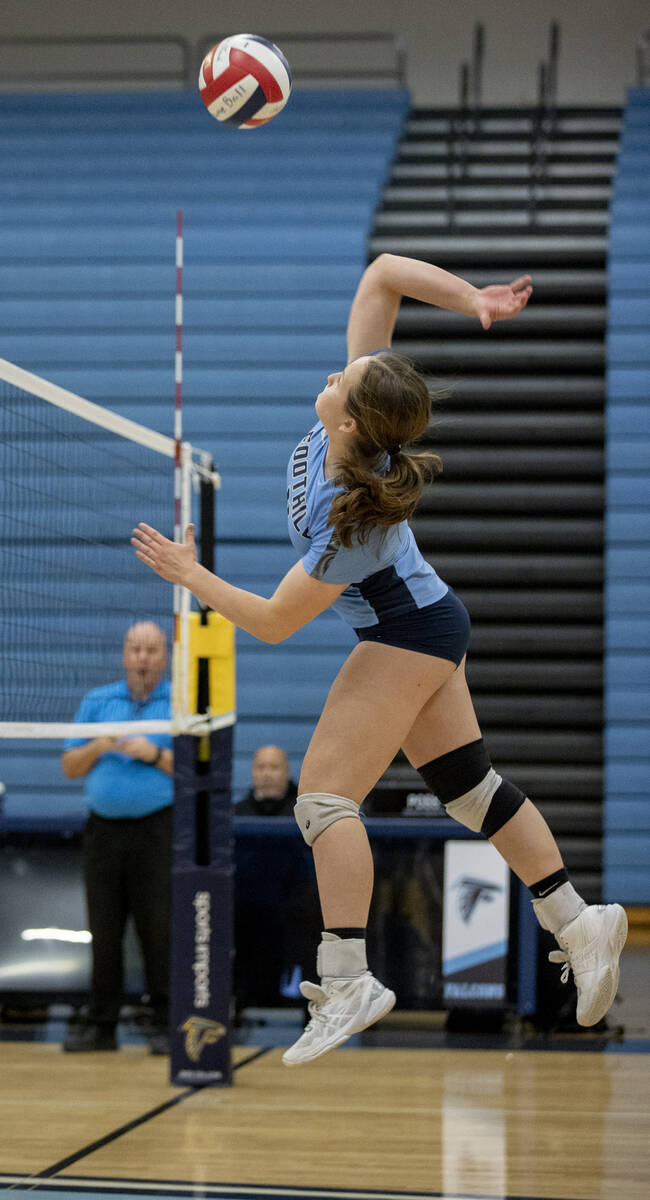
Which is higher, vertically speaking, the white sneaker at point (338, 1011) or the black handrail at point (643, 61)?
the black handrail at point (643, 61)

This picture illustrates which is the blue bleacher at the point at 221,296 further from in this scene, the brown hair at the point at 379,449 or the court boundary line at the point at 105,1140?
the brown hair at the point at 379,449

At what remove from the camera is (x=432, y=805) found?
662cm

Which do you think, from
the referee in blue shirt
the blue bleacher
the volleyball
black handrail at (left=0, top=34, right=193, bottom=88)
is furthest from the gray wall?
the volleyball

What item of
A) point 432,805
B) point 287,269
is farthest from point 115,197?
point 432,805

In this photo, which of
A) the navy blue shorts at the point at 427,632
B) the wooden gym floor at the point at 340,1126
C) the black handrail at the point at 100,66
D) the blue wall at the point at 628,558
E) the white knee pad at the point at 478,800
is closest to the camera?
the navy blue shorts at the point at 427,632

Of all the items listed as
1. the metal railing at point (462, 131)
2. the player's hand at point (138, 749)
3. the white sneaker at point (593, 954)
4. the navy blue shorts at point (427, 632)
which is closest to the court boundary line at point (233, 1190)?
the white sneaker at point (593, 954)

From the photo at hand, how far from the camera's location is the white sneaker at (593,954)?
3250mm

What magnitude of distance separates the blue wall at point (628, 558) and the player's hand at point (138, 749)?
4060 millimetres

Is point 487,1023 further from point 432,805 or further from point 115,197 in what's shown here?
point 115,197

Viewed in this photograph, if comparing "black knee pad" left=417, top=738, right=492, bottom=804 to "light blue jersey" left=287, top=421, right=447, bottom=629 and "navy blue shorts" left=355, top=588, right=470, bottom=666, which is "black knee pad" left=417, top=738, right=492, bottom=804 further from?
"light blue jersey" left=287, top=421, right=447, bottom=629

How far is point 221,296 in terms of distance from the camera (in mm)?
10133

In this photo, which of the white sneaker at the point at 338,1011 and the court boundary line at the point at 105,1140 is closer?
the white sneaker at the point at 338,1011

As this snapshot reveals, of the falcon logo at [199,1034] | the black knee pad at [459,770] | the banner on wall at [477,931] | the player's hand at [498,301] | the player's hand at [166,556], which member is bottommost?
the falcon logo at [199,1034]

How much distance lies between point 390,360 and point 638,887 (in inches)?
274
